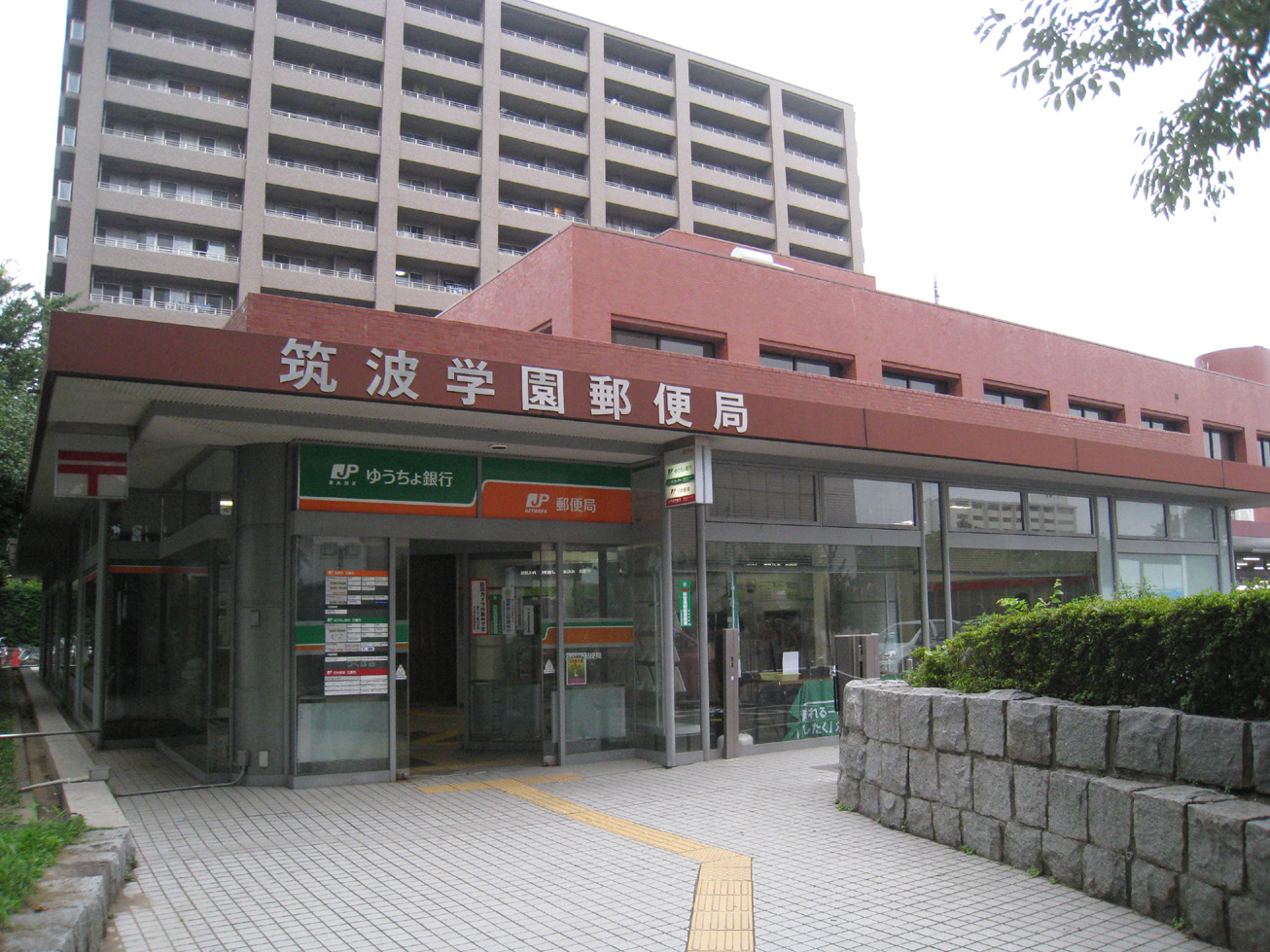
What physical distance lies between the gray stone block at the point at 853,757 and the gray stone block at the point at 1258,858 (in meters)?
3.65

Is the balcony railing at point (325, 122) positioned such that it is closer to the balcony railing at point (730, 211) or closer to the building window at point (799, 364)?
the balcony railing at point (730, 211)

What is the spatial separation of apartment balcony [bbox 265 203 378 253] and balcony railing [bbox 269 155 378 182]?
2072 mm

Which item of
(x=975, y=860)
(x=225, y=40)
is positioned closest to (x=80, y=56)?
(x=225, y=40)

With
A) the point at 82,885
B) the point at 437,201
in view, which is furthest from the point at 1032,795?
the point at 437,201

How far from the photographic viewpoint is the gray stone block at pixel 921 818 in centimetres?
750

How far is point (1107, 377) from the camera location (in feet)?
66.5

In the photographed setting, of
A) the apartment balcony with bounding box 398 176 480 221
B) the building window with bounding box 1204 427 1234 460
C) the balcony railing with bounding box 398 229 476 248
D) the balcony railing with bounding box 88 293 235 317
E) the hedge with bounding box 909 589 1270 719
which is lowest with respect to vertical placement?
the hedge with bounding box 909 589 1270 719

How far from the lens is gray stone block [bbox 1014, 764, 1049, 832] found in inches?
254

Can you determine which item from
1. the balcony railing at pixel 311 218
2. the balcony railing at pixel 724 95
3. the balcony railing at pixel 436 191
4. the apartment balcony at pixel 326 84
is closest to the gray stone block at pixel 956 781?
the balcony railing at pixel 311 218

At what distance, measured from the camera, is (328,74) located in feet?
162

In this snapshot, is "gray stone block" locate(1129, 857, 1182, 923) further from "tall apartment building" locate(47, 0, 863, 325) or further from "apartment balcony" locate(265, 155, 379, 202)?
"apartment balcony" locate(265, 155, 379, 202)

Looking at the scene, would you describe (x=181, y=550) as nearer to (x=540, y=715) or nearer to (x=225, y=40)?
(x=540, y=715)

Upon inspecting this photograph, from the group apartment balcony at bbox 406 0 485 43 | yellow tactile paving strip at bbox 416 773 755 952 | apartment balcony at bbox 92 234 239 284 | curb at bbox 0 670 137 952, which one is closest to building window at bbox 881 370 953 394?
yellow tactile paving strip at bbox 416 773 755 952

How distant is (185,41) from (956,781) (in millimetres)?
51286
